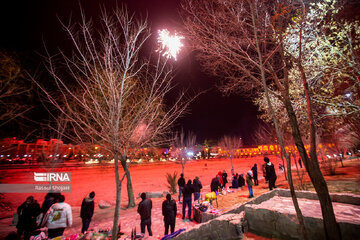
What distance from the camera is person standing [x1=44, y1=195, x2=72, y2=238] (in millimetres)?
4820

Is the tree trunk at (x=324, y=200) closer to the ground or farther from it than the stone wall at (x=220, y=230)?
farther from it

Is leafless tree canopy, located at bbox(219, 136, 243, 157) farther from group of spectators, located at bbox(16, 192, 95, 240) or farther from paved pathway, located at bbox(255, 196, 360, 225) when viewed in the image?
group of spectators, located at bbox(16, 192, 95, 240)

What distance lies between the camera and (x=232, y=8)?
5.45 metres

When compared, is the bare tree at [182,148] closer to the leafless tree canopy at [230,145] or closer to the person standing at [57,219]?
the leafless tree canopy at [230,145]

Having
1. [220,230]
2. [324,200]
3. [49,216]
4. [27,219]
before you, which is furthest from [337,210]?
[27,219]

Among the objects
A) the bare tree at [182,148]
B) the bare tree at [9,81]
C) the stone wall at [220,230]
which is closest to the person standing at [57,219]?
the stone wall at [220,230]

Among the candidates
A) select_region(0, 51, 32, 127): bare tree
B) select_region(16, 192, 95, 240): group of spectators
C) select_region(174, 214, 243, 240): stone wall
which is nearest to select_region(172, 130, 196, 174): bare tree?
select_region(16, 192, 95, 240): group of spectators

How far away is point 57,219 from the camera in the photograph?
4.88 metres

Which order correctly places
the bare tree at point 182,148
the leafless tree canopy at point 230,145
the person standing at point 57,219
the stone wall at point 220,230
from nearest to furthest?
the person standing at point 57,219, the stone wall at point 220,230, the bare tree at point 182,148, the leafless tree canopy at point 230,145

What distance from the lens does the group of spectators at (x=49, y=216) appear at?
4.86 metres

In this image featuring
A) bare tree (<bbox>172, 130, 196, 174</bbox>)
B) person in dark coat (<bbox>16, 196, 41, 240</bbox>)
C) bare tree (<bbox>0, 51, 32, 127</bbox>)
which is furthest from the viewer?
bare tree (<bbox>172, 130, 196, 174</bbox>)

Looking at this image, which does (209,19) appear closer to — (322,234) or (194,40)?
(194,40)

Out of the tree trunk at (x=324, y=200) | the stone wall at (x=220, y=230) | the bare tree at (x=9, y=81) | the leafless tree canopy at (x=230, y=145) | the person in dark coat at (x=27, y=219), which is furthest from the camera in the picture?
the leafless tree canopy at (x=230, y=145)

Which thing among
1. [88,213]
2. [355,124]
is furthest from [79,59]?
[355,124]
